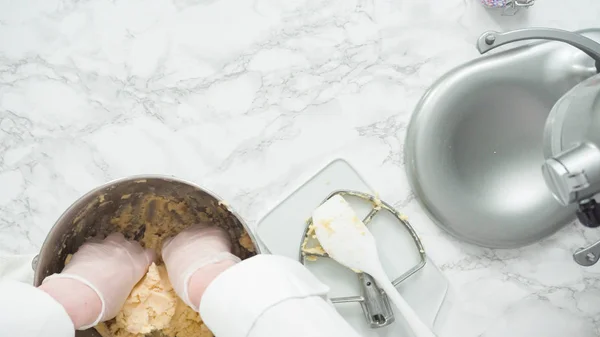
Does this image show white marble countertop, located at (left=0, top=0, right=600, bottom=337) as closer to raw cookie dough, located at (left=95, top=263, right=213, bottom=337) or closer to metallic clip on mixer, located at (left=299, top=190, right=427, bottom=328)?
metallic clip on mixer, located at (left=299, top=190, right=427, bottom=328)

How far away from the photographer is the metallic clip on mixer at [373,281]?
0.64m

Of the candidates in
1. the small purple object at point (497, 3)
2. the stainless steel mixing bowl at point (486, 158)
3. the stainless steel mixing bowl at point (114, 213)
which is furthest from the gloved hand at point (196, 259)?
the small purple object at point (497, 3)

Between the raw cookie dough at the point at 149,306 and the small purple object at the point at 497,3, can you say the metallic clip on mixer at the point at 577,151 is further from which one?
the raw cookie dough at the point at 149,306

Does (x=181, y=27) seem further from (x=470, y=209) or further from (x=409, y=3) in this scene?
(x=470, y=209)

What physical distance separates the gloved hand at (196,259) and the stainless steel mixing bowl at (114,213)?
2cm

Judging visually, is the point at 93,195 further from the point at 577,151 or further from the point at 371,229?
the point at 577,151

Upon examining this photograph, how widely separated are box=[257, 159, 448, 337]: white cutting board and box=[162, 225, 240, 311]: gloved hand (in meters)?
0.09

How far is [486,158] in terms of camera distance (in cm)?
70

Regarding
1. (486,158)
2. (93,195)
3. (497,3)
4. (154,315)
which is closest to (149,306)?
(154,315)

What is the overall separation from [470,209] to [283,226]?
230 millimetres

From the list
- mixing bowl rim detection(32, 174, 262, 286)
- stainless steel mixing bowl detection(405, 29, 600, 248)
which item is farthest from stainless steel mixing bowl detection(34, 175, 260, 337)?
stainless steel mixing bowl detection(405, 29, 600, 248)

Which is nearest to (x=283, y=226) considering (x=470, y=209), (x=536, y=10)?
(x=470, y=209)

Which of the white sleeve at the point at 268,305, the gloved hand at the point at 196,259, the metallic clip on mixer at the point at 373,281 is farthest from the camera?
the metallic clip on mixer at the point at 373,281

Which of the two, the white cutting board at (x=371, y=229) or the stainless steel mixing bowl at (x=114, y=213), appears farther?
the white cutting board at (x=371, y=229)
